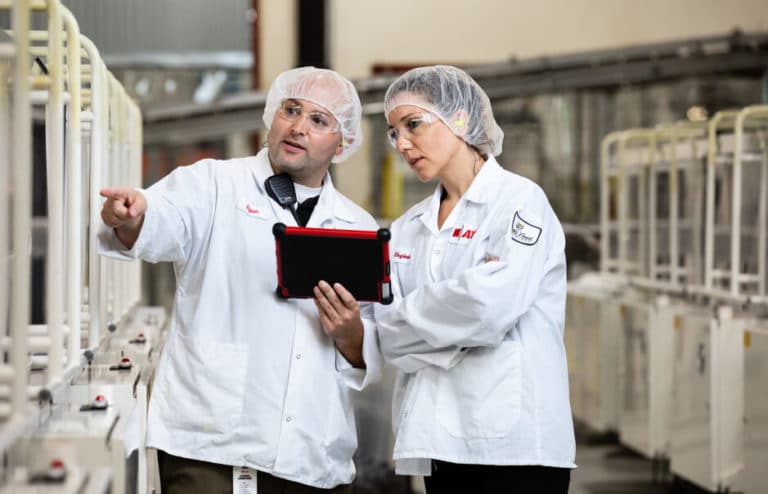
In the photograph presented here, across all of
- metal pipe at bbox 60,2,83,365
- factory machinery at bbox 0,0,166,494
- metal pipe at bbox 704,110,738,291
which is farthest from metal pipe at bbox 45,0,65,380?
metal pipe at bbox 704,110,738,291

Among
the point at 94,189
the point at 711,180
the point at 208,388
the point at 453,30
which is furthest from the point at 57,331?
the point at 453,30

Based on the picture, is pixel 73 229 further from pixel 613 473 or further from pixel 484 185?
pixel 613 473

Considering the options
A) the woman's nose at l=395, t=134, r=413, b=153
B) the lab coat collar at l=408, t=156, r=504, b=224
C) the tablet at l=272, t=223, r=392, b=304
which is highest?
the woman's nose at l=395, t=134, r=413, b=153

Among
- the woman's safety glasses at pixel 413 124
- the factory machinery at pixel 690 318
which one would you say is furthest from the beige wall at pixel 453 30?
the woman's safety glasses at pixel 413 124

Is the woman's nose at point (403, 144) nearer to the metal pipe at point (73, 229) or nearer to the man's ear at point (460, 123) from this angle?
the man's ear at point (460, 123)

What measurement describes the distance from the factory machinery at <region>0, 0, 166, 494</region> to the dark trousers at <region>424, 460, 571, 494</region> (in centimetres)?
76

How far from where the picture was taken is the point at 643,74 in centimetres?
790

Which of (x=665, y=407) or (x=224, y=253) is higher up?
(x=224, y=253)

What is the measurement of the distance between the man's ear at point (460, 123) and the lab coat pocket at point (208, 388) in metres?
0.79

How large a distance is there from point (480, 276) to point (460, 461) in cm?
46

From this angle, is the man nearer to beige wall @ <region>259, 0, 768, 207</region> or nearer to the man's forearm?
the man's forearm

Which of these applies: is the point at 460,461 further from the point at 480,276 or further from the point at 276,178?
the point at 276,178

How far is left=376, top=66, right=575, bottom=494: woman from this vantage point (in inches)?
92.0

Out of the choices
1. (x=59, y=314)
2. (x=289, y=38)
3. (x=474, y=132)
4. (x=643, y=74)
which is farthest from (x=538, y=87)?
(x=59, y=314)
